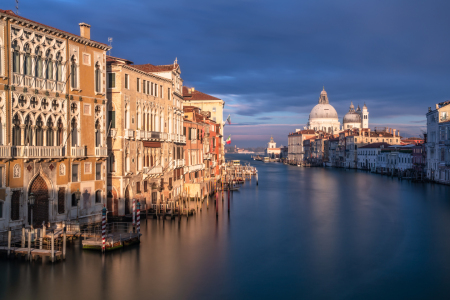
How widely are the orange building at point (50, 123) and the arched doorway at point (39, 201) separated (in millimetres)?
32

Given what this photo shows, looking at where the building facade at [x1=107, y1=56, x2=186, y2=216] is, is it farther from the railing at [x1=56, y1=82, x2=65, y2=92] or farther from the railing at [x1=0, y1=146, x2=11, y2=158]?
the railing at [x1=0, y1=146, x2=11, y2=158]

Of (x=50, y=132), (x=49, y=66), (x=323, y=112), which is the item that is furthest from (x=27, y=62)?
(x=323, y=112)

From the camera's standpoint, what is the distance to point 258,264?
1545 centimetres

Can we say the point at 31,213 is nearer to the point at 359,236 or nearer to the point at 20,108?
the point at 20,108

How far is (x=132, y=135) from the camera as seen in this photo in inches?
845

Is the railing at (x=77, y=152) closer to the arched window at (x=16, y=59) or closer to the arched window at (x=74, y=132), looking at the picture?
the arched window at (x=74, y=132)

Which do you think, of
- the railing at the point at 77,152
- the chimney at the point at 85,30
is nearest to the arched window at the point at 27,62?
the chimney at the point at 85,30

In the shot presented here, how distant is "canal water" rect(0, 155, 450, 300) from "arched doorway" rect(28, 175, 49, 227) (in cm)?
174

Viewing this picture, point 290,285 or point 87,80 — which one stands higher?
point 87,80

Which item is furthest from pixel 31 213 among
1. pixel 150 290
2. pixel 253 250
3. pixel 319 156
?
pixel 319 156

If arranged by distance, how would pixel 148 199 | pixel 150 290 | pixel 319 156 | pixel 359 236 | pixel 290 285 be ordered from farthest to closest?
pixel 319 156 < pixel 148 199 < pixel 359 236 < pixel 290 285 < pixel 150 290

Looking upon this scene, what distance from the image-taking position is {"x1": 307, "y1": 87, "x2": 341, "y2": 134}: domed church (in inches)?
6196

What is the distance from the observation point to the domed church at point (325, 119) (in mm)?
157375

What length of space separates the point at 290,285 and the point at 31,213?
911cm
